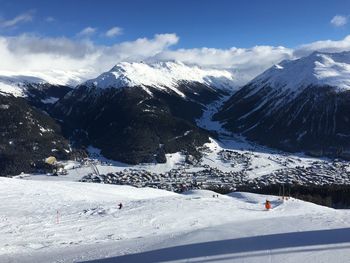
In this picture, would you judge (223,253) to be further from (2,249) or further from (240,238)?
(2,249)

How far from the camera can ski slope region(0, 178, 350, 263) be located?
20.4m

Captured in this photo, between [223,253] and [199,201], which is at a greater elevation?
[223,253]

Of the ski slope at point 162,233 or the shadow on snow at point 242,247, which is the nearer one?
the shadow on snow at point 242,247

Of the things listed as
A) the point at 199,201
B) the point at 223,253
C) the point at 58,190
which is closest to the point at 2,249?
the point at 223,253

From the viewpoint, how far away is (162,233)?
2847 centimetres

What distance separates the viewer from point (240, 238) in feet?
78.2

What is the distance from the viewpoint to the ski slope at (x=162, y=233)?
66.8 feet

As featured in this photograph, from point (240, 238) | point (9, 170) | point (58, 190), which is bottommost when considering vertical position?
point (9, 170)

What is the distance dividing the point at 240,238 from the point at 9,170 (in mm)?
178835

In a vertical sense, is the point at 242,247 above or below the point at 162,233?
above

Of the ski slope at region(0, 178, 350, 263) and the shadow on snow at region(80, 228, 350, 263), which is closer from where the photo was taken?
→ the shadow on snow at region(80, 228, 350, 263)

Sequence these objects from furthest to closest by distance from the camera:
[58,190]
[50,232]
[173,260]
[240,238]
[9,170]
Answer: [9,170]
[58,190]
[50,232]
[240,238]
[173,260]

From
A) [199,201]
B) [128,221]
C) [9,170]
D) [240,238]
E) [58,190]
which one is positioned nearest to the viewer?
[240,238]

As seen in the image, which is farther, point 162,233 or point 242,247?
point 162,233
